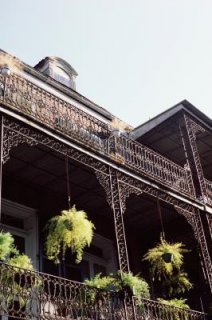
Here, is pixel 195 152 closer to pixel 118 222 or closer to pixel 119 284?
pixel 118 222

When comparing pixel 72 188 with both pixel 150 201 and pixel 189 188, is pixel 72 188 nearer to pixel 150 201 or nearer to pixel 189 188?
pixel 150 201

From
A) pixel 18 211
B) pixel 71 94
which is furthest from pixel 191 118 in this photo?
pixel 18 211

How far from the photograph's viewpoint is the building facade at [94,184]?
370 inches

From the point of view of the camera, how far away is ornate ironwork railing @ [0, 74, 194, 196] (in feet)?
32.1

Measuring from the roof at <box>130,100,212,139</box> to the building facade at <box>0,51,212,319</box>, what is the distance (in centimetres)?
3

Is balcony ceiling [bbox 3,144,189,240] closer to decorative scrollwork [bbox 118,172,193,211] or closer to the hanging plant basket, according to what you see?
decorative scrollwork [bbox 118,172,193,211]

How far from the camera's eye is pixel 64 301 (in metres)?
8.51

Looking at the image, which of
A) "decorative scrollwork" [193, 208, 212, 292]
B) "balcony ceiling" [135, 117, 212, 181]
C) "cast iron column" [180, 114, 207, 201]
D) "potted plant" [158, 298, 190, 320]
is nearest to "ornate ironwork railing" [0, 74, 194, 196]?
"cast iron column" [180, 114, 207, 201]

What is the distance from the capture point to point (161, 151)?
15.6m

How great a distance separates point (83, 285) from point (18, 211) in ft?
10.1

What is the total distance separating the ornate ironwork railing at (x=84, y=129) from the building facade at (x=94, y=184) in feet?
0.13

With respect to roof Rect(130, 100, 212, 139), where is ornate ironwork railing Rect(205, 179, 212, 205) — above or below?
below

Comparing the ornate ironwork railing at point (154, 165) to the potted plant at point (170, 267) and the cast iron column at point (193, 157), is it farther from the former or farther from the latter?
the potted plant at point (170, 267)

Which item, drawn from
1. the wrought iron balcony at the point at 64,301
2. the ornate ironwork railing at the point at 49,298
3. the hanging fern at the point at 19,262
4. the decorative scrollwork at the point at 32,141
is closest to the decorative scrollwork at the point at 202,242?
the wrought iron balcony at the point at 64,301
